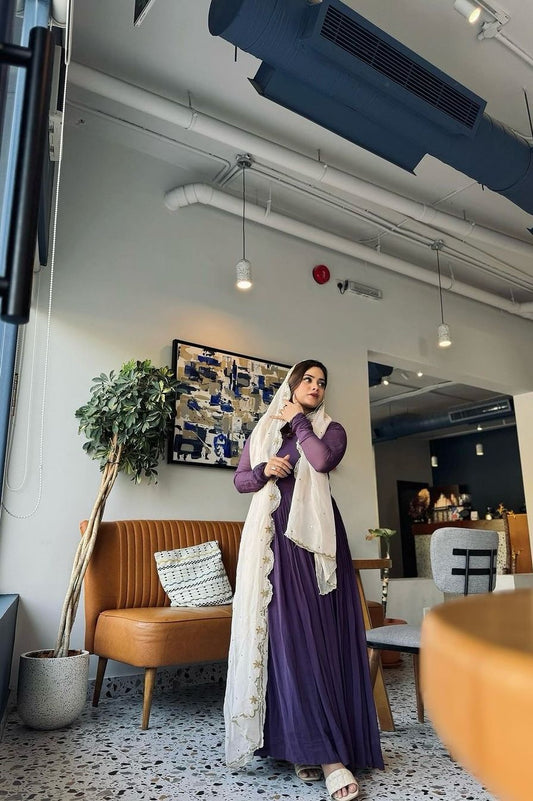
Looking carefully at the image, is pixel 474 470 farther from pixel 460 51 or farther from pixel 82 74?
pixel 82 74

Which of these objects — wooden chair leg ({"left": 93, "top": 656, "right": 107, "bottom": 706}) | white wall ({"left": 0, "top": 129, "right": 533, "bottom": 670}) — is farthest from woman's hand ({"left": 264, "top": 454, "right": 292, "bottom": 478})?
white wall ({"left": 0, "top": 129, "right": 533, "bottom": 670})

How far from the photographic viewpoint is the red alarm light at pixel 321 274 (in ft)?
18.8

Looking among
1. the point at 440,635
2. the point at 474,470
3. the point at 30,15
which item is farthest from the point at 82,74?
the point at 474,470

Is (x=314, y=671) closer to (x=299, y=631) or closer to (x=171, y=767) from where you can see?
(x=299, y=631)

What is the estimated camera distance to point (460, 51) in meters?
3.92

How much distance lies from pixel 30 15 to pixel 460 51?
278 cm

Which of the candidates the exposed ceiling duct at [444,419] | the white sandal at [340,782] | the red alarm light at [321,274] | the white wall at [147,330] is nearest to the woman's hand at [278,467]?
the white sandal at [340,782]

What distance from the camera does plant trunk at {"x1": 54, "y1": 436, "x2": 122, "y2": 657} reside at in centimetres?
315

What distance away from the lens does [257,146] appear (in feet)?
14.0

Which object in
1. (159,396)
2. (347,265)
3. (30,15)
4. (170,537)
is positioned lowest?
(170,537)

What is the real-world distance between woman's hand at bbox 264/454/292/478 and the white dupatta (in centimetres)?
7

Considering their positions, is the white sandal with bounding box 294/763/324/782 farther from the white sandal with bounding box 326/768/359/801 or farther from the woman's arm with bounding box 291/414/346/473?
the woman's arm with bounding box 291/414/346/473

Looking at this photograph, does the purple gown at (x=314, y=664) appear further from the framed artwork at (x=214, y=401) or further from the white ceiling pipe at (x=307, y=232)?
the white ceiling pipe at (x=307, y=232)

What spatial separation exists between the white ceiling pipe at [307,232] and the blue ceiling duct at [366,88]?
162 centimetres
